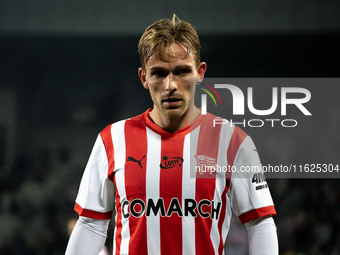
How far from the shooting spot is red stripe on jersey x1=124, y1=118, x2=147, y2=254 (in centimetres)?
100

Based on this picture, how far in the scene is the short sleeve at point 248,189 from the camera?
1014 millimetres

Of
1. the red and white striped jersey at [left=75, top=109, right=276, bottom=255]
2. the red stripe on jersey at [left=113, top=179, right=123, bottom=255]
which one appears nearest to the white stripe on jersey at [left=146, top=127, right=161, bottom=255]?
the red and white striped jersey at [left=75, top=109, right=276, bottom=255]

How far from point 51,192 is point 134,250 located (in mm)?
2017

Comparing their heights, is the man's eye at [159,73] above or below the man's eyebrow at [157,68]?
below

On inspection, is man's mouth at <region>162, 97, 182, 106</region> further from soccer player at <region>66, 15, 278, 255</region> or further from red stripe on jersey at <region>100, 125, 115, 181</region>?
red stripe on jersey at <region>100, 125, 115, 181</region>

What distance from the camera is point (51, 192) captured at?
9.13ft

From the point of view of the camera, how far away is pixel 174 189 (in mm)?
1021

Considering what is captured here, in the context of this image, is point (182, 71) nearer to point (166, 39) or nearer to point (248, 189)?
point (166, 39)

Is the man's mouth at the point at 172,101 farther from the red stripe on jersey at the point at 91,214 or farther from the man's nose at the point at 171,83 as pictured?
the red stripe on jersey at the point at 91,214

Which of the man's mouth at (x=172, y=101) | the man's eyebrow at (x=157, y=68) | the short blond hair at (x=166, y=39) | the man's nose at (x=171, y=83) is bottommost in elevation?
the man's mouth at (x=172, y=101)

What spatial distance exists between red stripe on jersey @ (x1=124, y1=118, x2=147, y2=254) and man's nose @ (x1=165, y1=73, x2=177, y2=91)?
8.3 inches

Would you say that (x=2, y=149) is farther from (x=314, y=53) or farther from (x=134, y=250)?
(x=314, y=53)

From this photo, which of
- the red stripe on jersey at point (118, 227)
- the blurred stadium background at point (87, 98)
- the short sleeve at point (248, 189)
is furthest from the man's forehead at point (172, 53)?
the blurred stadium background at point (87, 98)

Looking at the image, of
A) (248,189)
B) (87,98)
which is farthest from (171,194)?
(87,98)
